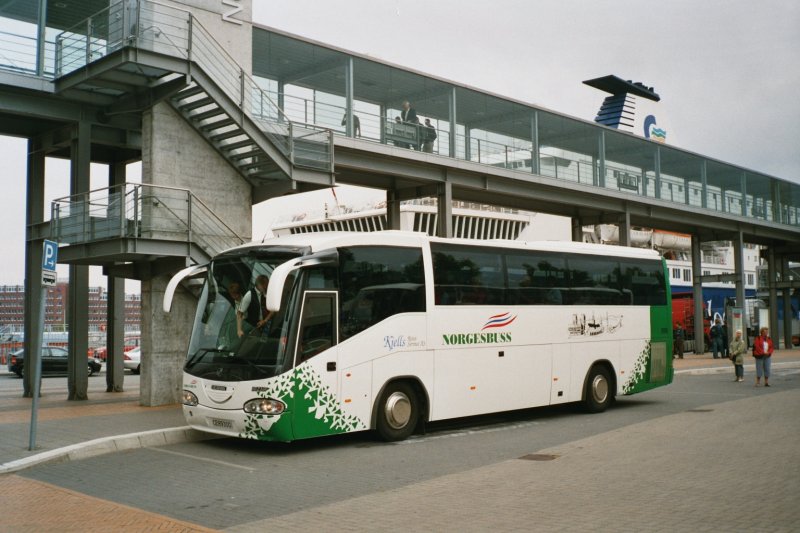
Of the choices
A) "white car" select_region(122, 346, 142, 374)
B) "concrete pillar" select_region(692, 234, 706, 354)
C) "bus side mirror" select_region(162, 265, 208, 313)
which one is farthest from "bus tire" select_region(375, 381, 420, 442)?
"concrete pillar" select_region(692, 234, 706, 354)

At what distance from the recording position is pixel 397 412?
1268 centimetres

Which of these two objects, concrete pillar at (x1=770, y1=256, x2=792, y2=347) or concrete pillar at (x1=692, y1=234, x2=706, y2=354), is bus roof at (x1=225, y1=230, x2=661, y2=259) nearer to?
concrete pillar at (x1=692, y1=234, x2=706, y2=354)

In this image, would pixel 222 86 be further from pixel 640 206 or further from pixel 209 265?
pixel 640 206

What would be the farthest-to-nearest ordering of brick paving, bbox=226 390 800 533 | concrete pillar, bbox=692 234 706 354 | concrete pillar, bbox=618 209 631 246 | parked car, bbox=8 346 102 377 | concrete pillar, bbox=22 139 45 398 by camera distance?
concrete pillar, bbox=692 234 706 354
parked car, bbox=8 346 102 377
concrete pillar, bbox=618 209 631 246
concrete pillar, bbox=22 139 45 398
brick paving, bbox=226 390 800 533

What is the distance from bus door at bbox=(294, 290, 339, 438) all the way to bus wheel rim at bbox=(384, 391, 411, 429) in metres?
1.17

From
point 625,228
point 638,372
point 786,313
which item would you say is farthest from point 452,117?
point 786,313

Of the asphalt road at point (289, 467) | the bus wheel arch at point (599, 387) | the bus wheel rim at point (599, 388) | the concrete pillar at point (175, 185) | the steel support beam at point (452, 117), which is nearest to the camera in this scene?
the asphalt road at point (289, 467)

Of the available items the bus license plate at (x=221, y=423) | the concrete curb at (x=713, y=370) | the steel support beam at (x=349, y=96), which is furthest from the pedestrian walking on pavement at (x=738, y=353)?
the bus license plate at (x=221, y=423)

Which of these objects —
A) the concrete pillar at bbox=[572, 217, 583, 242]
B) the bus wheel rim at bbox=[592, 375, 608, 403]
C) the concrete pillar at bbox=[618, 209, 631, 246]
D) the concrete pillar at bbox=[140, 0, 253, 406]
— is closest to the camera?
the bus wheel rim at bbox=[592, 375, 608, 403]

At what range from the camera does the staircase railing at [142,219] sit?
16.8 meters

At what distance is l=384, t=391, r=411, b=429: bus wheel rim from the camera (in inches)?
495

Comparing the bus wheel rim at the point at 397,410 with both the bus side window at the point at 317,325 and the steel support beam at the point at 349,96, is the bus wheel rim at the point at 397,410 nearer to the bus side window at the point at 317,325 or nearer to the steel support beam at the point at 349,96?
the bus side window at the point at 317,325

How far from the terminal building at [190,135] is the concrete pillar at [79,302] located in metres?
0.04

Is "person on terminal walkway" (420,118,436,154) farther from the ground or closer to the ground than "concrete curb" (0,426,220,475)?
farther from the ground
